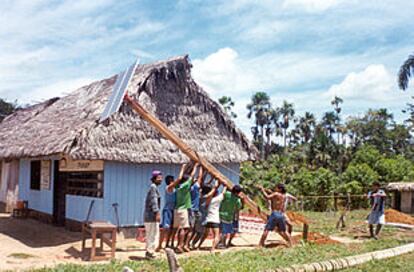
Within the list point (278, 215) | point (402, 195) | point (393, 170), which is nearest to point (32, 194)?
point (278, 215)

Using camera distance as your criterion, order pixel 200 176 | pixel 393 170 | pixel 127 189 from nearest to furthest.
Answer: pixel 200 176 < pixel 127 189 < pixel 393 170

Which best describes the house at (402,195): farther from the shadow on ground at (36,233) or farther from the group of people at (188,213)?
the shadow on ground at (36,233)

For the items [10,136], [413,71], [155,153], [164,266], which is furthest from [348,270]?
[413,71]

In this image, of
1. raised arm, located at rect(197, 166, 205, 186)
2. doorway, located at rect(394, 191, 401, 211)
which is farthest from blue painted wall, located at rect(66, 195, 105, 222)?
doorway, located at rect(394, 191, 401, 211)

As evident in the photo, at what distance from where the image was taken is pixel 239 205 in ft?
35.3

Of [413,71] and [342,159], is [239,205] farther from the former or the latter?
[342,159]

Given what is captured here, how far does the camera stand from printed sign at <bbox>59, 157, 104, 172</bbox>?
11.7 metres

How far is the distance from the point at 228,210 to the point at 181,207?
4.34 feet

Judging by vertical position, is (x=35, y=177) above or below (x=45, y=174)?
below

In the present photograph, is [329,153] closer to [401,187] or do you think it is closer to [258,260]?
[401,187]

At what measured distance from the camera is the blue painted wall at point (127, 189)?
11.5m

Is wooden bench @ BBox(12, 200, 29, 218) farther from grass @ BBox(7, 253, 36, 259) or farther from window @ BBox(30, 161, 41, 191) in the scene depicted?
grass @ BBox(7, 253, 36, 259)

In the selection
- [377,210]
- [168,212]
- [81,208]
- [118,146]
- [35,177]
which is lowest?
[81,208]

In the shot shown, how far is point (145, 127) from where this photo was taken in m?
12.3
